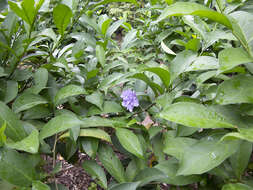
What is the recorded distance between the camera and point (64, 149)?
2.27 ft

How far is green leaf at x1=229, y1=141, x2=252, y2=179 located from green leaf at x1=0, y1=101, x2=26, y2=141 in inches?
19.2

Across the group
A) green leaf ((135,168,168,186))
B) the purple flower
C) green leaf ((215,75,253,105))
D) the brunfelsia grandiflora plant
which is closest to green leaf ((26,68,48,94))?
the brunfelsia grandiflora plant

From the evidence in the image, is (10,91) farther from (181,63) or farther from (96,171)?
(181,63)

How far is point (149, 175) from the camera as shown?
0.51 meters

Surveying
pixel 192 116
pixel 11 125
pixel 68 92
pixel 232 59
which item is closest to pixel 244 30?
pixel 232 59

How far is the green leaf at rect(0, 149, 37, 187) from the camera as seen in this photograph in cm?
42

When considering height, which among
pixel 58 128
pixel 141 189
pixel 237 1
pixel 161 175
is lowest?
pixel 141 189

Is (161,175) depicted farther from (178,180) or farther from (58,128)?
(58,128)

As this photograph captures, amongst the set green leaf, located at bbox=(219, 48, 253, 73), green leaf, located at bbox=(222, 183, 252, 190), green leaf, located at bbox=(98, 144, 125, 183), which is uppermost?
green leaf, located at bbox=(219, 48, 253, 73)

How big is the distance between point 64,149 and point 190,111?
465 mm

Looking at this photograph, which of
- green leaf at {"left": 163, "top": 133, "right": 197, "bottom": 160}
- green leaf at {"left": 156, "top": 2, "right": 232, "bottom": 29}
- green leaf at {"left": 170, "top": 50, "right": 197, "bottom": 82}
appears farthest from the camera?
green leaf at {"left": 170, "top": 50, "right": 197, "bottom": 82}

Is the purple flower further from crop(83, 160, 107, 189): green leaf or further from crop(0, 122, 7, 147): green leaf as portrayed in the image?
crop(0, 122, 7, 147): green leaf

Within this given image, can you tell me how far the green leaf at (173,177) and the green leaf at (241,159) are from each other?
8 centimetres

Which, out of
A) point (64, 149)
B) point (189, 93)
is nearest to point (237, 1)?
point (189, 93)
